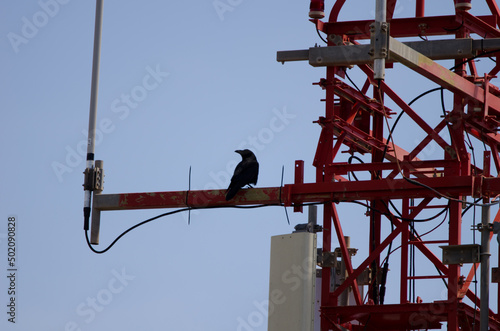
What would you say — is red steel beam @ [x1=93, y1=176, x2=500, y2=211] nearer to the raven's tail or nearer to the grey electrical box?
the raven's tail

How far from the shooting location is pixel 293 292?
1434 cm

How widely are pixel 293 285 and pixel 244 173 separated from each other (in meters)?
3.61

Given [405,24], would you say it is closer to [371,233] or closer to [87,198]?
[371,233]

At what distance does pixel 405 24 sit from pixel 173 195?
4784 millimetres

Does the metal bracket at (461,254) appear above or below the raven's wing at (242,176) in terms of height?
below

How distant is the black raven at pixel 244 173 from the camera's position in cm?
1720

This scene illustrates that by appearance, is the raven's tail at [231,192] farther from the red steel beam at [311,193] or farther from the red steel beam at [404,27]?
the red steel beam at [404,27]

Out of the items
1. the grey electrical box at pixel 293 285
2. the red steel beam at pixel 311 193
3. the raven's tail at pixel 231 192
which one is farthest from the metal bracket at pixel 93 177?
the grey electrical box at pixel 293 285

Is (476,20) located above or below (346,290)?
above

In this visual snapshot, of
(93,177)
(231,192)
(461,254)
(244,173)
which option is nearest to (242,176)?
(244,173)

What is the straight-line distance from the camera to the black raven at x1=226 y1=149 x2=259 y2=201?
17203 millimetres

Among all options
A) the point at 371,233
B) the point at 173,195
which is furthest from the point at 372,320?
the point at 173,195

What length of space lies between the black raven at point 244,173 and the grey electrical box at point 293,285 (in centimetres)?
271

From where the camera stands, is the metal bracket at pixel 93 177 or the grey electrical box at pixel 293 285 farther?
the metal bracket at pixel 93 177
